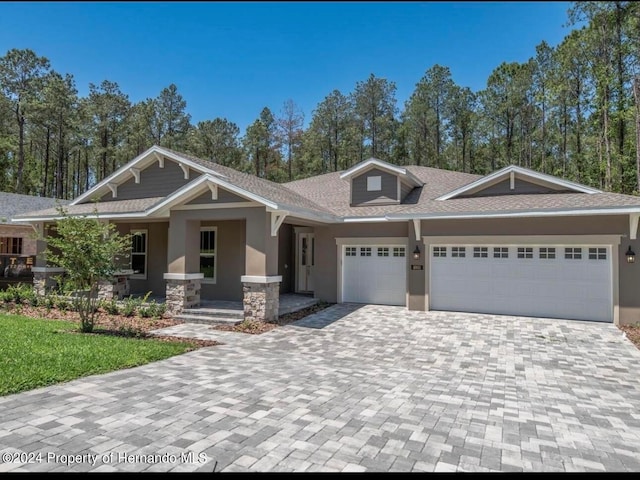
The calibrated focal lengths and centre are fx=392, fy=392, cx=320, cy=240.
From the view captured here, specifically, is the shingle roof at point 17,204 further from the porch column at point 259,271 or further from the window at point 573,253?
the window at point 573,253

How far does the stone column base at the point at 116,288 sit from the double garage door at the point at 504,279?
310 inches

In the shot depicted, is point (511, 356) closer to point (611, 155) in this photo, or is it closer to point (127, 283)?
point (127, 283)

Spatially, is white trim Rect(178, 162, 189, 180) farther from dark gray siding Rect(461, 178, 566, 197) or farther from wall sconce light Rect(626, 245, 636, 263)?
wall sconce light Rect(626, 245, 636, 263)

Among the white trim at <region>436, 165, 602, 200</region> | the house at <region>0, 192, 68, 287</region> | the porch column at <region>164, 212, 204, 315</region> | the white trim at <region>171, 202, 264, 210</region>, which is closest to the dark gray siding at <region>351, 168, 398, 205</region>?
the white trim at <region>436, 165, 602, 200</region>

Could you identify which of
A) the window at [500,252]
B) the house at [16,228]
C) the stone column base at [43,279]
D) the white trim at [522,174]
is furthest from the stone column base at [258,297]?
the house at [16,228]

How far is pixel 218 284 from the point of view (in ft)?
43.0

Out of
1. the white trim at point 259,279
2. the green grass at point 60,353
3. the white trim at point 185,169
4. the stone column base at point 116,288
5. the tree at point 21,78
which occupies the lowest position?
the green grass at point 60,353

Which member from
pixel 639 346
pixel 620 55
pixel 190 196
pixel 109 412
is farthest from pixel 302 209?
pixel 620 55

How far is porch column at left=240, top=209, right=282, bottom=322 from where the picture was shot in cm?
992

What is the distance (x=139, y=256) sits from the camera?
48.0ft

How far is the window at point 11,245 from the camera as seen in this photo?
20.0 meters

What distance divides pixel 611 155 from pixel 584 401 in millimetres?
20587

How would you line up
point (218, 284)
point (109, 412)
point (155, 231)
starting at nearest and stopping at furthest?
1. point (109, 412)
2. point (218, 284)
3. point (155, 231)

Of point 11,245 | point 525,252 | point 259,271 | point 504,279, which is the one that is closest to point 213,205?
point 259,271
